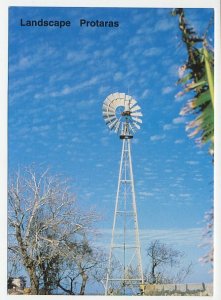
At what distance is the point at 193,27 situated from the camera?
754 cm

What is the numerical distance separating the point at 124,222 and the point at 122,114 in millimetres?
957

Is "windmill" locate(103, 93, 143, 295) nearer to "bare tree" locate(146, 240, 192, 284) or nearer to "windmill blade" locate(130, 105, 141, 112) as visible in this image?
"windmill blade" locate(130, 105, 141, 112)

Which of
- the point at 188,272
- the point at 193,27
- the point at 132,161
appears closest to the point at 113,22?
the point at 193,27

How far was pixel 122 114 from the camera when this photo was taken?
7664 mm

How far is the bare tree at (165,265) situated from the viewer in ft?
24.8

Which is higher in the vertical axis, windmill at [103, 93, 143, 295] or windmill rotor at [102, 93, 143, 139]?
windmill rotor at [102, 93, 143, 139]

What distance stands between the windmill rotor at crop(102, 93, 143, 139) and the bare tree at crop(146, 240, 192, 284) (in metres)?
1.02

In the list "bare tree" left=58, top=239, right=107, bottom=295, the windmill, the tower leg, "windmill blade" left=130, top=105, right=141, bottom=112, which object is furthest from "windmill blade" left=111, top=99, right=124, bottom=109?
"bare tree" left=58, top=239, right=107, bottom=295

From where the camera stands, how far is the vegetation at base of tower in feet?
24.6

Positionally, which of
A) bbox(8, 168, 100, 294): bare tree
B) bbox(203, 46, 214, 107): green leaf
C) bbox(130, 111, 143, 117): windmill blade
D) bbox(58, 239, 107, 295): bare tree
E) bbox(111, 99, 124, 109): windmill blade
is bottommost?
bbox(58, 239, 107, 295): bare tree

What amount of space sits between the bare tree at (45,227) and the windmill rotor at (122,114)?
682 mm
